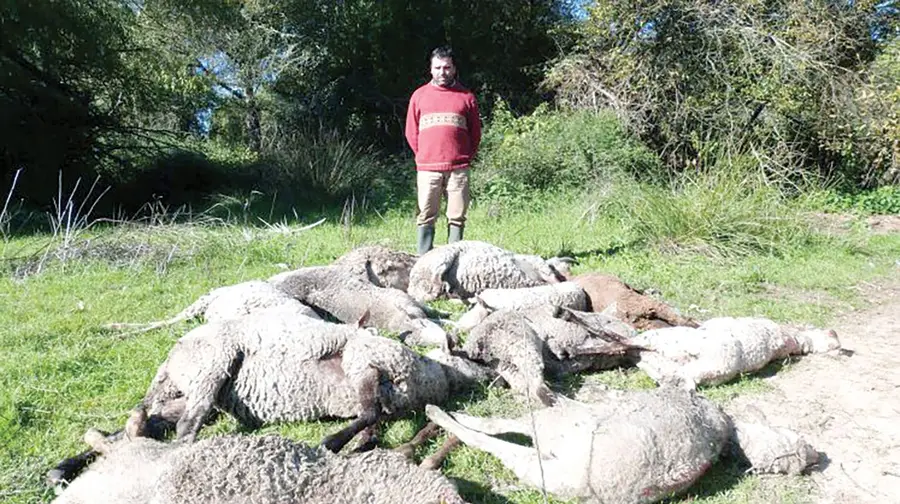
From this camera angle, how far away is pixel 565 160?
1124cm

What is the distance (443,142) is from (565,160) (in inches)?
211

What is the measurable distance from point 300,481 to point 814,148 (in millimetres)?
12327

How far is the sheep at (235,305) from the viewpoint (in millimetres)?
3967

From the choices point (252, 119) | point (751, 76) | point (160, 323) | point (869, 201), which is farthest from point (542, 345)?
point (252, 119)

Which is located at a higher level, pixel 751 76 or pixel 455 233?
pixel 751 76

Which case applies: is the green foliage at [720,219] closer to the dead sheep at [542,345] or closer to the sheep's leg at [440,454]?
the dead sheep at [542,345]

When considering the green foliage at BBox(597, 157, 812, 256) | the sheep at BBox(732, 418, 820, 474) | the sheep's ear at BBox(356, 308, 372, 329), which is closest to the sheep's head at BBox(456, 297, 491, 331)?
the sheep's ear at BBox(356, 308, 372, 329)

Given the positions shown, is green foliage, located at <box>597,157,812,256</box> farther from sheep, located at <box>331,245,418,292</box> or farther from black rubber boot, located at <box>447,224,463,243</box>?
sheep, located at <box>331,245,418,292</box>

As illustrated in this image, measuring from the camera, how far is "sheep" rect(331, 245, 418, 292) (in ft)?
16.4

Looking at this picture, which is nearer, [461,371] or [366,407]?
[366,407]

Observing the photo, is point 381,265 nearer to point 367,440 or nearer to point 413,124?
point 413,124

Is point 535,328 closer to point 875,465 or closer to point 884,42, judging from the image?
point 875,465

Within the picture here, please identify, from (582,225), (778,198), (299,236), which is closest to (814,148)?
(778,198)

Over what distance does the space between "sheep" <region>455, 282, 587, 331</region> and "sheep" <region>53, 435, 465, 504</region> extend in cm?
211
